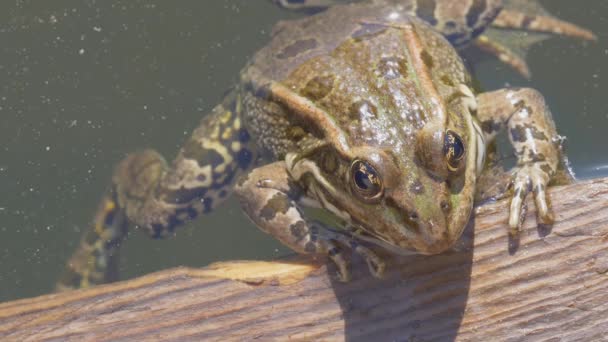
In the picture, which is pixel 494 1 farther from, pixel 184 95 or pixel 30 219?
pixel 30 219

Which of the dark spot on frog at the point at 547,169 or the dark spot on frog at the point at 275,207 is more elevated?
the dark spot on frog at the point at 547,169

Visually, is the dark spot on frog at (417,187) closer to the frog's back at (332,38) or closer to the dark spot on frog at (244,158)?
the frog's back at (332,38)

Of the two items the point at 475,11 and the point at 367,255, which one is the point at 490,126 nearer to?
the point at 475,11

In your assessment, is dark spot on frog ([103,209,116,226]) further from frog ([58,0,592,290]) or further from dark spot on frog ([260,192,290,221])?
dark spot on frog ([260,192,290,221])

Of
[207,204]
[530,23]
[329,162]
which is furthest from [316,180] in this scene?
[530,23]

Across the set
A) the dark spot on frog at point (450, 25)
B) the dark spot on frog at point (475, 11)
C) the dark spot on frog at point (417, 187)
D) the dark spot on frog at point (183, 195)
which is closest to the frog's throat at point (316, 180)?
the dark spot on frog at point (417, 187)
